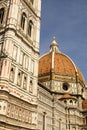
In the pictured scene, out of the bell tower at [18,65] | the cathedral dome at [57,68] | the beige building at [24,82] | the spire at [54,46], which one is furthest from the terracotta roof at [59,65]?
the bell tower at [18,65]

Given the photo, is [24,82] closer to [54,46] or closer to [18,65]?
[18,65]

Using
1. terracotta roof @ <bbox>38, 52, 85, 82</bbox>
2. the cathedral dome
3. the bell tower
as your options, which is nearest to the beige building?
the bell tower

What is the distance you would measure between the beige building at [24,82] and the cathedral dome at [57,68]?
7261 millimetres

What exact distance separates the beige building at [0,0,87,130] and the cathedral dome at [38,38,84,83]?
7.26 metres

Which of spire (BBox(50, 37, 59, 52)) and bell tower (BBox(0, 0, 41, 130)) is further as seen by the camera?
spire (BBox(50, 37, 59, 52))

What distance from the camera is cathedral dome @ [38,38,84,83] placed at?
146 feet

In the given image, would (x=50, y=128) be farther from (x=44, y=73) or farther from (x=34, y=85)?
(x=44, y=73)

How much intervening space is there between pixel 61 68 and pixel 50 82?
532cm

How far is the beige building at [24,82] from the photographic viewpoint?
19.8 meters

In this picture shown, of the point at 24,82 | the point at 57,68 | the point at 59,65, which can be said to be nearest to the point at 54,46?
the point at 59,65

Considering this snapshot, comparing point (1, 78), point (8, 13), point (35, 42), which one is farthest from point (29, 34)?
point (1, 78)

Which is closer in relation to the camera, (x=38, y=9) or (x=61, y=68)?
(x=38, y=9)

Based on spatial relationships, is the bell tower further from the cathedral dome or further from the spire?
the spire

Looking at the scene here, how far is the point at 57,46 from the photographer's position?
195ft
